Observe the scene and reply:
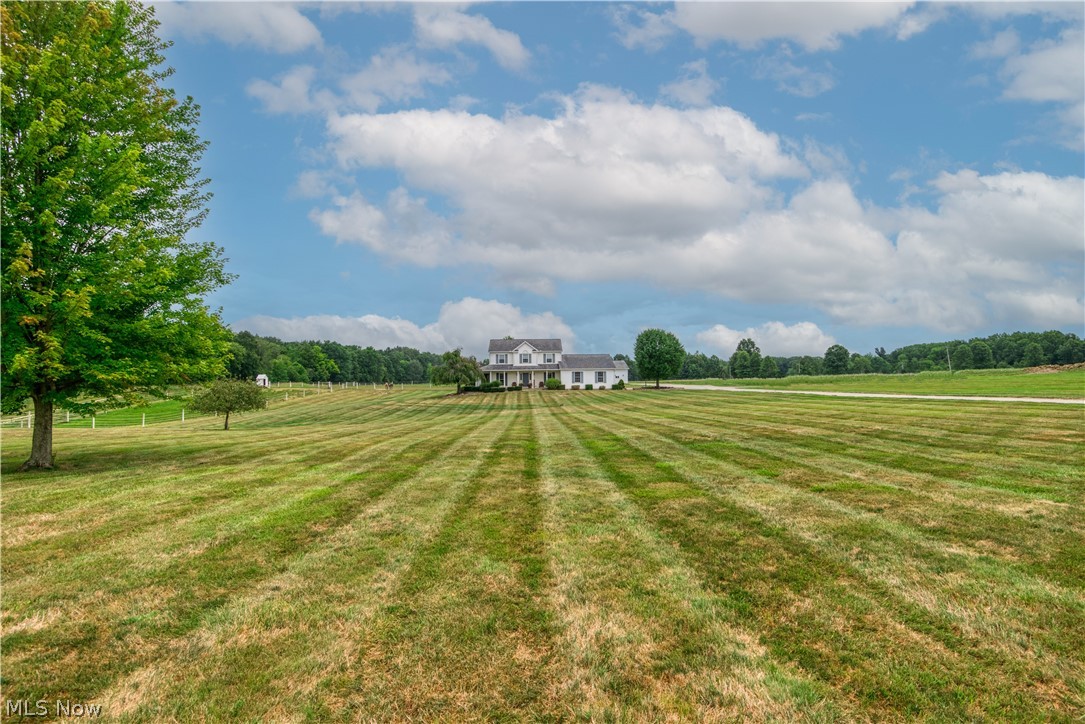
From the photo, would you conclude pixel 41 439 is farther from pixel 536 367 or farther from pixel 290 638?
pixel 536 367

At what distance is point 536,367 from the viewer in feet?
240

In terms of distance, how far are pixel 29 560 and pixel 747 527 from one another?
9.47 m

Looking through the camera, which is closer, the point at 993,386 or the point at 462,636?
the point at 462,636

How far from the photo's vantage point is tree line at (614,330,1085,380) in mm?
117738

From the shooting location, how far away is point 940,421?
18156 mm

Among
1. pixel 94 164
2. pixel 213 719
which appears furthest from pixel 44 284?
pixel 213 719

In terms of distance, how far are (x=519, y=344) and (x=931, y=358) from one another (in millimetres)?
148235

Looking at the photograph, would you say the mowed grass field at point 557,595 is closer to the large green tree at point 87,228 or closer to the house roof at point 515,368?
the large green tree at point 87,228

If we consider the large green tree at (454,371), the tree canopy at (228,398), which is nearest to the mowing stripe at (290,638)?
the tree canopy at (228,398)

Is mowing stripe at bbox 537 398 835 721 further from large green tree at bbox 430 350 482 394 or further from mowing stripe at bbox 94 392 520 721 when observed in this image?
large green tree at bbox 430 350 482 394

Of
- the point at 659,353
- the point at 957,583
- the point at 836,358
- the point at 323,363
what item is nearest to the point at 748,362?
the point at 836,358

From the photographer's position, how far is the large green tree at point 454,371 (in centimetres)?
5853

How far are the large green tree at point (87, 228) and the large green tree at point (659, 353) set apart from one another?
61.4 meters

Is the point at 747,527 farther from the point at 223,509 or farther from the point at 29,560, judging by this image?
the point at 29,560
